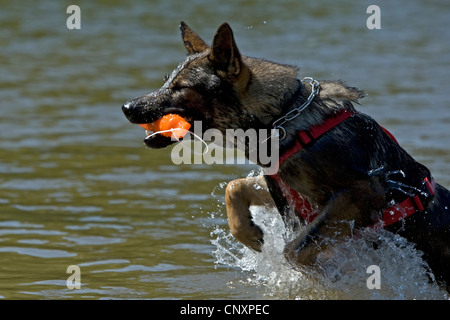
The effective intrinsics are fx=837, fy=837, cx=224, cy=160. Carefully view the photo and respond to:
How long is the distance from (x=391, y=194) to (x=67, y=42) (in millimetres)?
11539

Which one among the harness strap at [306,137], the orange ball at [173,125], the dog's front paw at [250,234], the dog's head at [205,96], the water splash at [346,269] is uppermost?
the dog's head at [205,96]

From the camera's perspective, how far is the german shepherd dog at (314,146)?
15.8ft

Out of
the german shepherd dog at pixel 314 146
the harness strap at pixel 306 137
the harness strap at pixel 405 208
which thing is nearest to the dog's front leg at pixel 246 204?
the german shepherd dog at pixel 314 146

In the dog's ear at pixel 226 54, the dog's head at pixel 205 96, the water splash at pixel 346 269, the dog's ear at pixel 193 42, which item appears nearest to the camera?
the dog's ear at pixel 226 54

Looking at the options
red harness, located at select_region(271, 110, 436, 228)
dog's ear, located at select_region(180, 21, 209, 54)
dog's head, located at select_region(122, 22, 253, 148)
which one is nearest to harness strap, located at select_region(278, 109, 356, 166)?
red harness, located at select_region(271, 110, 436, 228)

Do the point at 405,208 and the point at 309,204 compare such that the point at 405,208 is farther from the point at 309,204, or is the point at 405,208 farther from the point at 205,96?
the point at 205,96

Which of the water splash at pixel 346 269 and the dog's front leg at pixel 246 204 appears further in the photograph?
the dog's front leg at pixel 246 204

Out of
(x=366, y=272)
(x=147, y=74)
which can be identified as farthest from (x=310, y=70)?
(x=366, y=272)

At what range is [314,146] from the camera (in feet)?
15.8

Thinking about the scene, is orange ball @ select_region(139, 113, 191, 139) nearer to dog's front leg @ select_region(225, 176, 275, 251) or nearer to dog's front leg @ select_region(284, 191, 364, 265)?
dog's front leg @ select_region(225, 176, 275, 251)

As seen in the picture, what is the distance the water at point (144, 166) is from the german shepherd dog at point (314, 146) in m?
0.18

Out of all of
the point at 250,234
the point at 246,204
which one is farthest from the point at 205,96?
the point at 250,234

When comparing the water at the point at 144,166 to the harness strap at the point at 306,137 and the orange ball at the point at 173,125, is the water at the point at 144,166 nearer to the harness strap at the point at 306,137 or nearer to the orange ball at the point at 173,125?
the harness strap at the point at 306,137

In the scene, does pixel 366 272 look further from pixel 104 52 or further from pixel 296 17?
pixel 296 17
